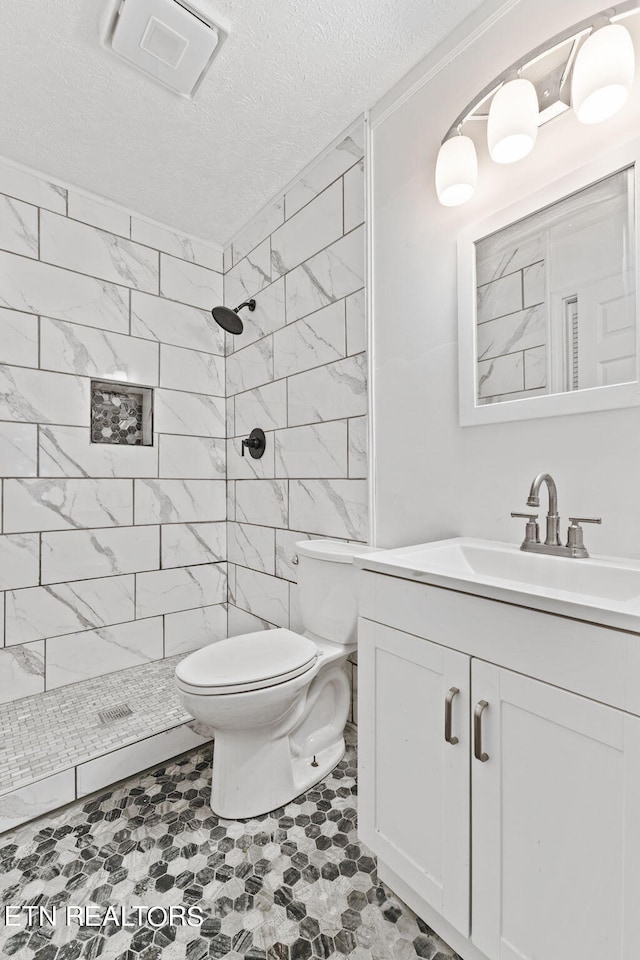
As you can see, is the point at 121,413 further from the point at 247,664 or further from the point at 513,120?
the point at 513,120

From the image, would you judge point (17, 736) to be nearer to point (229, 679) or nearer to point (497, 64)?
point (229, 679)

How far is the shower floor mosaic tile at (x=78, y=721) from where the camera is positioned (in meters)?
1.49

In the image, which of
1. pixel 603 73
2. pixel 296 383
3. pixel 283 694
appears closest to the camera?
pixel 603 73

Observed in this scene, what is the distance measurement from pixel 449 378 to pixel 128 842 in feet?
5.38

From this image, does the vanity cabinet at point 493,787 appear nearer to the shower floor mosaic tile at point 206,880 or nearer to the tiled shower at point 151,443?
the shower floor mosaic tile at point 206,880

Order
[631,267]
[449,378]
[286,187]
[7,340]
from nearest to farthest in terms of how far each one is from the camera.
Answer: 1. [631,267]
2. [449,378]
3. [7,340]
4. [286,187]

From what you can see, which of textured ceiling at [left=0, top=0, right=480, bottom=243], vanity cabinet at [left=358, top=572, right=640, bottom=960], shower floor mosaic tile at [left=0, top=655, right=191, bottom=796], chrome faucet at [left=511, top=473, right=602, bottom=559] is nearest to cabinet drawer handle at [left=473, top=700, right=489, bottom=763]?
vanity cabinet at [left=358, top=572, right=640, bottom=960]

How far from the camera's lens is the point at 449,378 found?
142 centimetres

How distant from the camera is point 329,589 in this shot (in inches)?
64.0

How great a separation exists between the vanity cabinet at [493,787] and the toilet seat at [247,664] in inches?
13.8

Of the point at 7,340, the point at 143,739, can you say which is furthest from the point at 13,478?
the point at 143,739

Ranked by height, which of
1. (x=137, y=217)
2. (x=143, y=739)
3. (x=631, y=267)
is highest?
(x=137, y=217)

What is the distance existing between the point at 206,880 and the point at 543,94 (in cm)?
216

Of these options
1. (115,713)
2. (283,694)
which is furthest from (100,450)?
(283,694)
